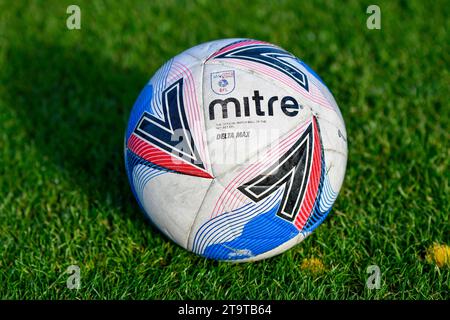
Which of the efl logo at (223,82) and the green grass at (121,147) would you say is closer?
the efl logo at (223,82)

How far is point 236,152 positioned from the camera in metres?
3.45

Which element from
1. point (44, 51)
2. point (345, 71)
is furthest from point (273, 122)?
point (44, 51)

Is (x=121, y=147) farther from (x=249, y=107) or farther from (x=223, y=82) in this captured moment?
(x=249, y=107)

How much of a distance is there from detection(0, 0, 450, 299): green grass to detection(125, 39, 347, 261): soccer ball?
38cm

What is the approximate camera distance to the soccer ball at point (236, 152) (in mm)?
3477

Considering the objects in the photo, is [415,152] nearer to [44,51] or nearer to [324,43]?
[324,43]

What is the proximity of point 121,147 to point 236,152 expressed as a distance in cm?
197

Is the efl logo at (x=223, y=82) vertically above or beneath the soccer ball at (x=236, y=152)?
above

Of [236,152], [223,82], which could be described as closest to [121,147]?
[223,82]

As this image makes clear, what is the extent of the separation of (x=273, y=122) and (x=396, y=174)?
64.4 inches

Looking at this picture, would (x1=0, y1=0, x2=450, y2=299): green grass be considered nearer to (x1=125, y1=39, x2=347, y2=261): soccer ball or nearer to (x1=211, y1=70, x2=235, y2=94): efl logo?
(x1=125, y1=39, x2=347, y2=261): soccer ball

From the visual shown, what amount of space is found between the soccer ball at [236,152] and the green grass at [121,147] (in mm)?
382

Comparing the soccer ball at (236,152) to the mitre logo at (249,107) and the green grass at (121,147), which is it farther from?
the green grass at (121,147)

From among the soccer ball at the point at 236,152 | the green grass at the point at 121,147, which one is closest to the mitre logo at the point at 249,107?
the soccer ball at the point at 236,152
